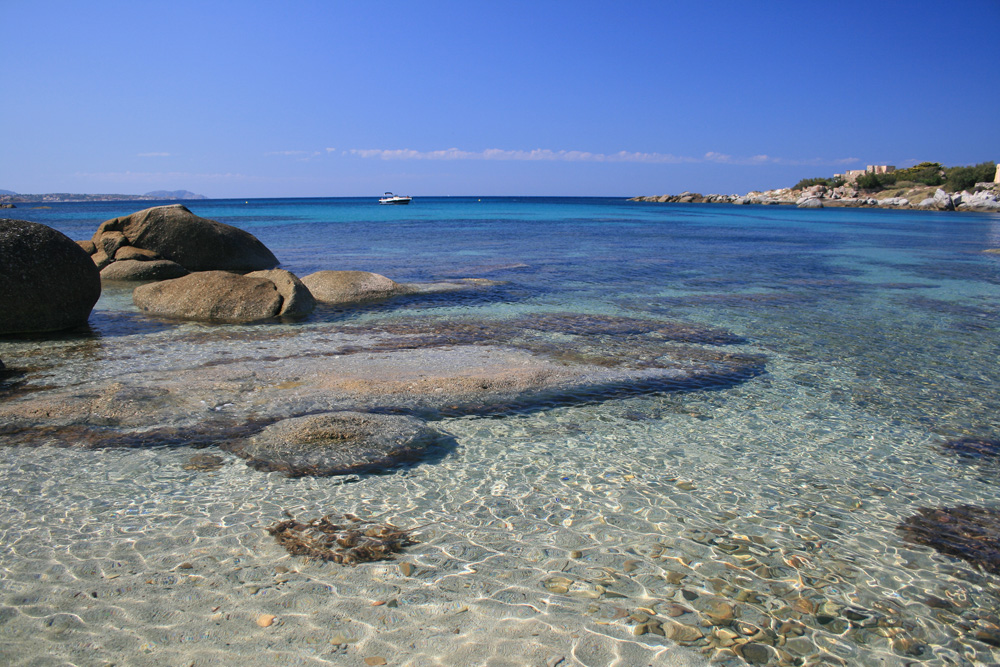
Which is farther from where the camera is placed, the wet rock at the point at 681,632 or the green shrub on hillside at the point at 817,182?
the green shrub on hillside at the point at 817,182

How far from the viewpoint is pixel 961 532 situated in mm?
4277

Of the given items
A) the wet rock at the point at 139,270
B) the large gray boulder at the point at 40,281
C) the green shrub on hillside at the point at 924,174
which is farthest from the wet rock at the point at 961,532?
the green shrub on hillside at the point at 924,174

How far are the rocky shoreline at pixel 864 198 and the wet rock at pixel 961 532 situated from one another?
306ft

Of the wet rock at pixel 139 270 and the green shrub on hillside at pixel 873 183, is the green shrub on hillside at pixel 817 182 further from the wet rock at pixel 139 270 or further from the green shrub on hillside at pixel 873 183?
the wet rock at pixel 139 270

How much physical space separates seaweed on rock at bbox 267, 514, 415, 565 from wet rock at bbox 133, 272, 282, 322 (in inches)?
306

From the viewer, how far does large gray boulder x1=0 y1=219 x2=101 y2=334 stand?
9.33m

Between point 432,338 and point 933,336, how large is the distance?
29.2 ft

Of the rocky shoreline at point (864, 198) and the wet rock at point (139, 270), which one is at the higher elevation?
the rocky shoreline at point (864, 198)

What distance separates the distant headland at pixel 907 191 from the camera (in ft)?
260

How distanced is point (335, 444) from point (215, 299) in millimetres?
7274

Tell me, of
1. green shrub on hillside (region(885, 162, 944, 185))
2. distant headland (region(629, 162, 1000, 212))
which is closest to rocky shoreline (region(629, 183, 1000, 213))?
distant headland (region(629, 162, 1000, 212))

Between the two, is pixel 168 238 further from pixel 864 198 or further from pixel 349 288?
pixel 864 198

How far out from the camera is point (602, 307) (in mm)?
12883

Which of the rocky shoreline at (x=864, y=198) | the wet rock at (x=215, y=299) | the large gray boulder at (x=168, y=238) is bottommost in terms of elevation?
the wet rock at (x=215, y=299)
